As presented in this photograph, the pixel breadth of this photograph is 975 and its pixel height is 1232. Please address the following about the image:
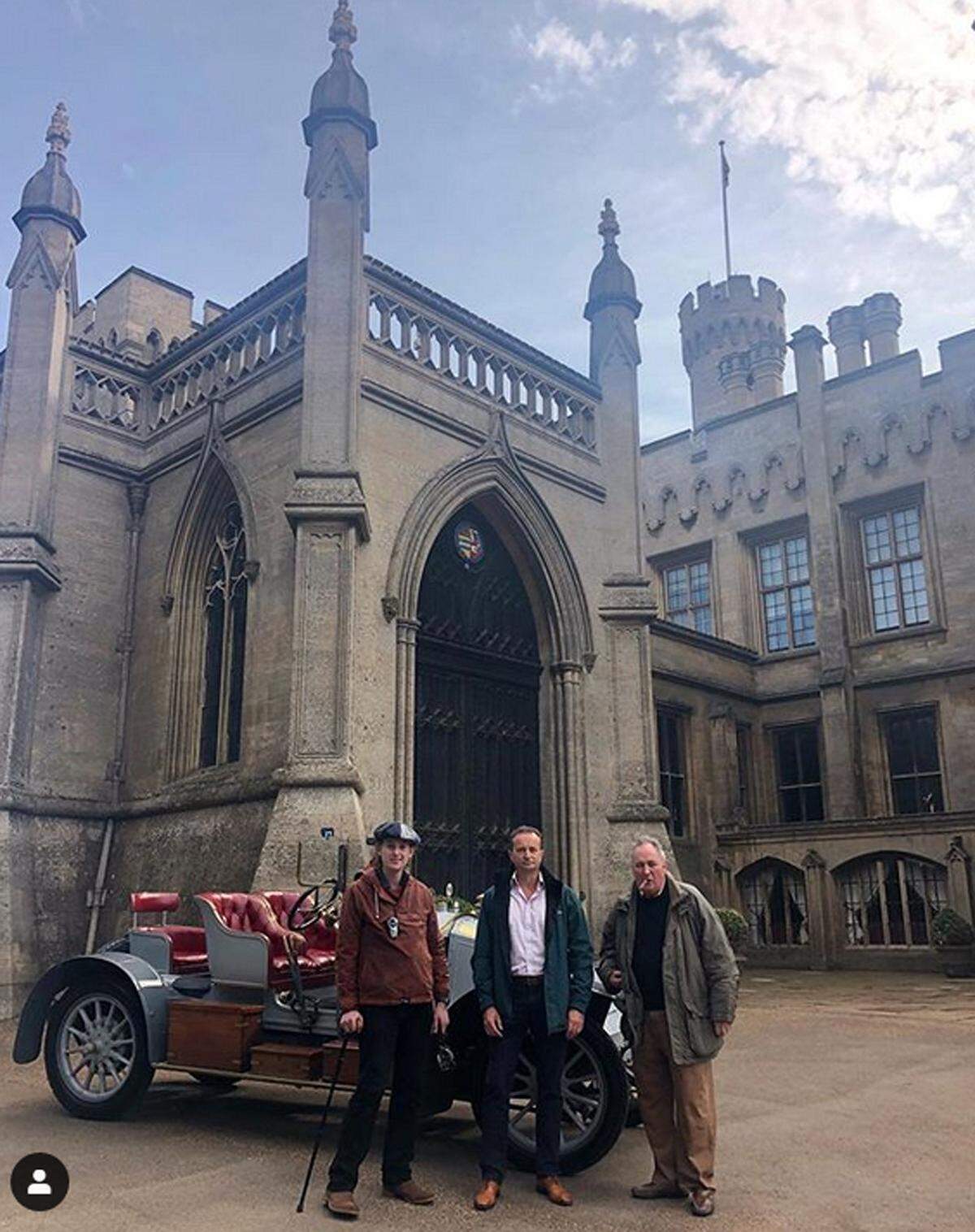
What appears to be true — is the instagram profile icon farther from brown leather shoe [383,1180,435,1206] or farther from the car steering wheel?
the car steering wheel

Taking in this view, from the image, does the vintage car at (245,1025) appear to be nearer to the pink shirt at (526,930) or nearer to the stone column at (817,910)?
the pink shirt at (526,930)

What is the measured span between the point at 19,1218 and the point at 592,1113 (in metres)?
2.67

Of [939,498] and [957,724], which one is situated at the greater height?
[939,498]

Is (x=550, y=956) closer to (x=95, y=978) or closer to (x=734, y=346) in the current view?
(x=95, y=978)

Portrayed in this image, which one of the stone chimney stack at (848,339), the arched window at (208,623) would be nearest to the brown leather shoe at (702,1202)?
the arched window at (208,623)

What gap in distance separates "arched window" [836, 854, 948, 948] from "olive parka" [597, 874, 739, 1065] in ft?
50.3

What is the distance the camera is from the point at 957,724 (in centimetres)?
2231

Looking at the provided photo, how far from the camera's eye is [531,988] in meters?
5.30

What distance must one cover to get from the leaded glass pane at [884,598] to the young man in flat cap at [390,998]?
20493mm

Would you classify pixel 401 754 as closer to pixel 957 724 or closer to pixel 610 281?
pixel 610 281

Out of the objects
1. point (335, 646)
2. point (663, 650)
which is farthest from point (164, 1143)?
point (663, 650)

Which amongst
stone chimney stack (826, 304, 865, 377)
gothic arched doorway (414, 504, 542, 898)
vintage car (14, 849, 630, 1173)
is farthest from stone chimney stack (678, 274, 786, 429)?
vintage car (14, 849, 630, 1173)

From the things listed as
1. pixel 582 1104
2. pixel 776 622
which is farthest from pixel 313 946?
pixel 776 622

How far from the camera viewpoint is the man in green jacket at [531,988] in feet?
16.8
